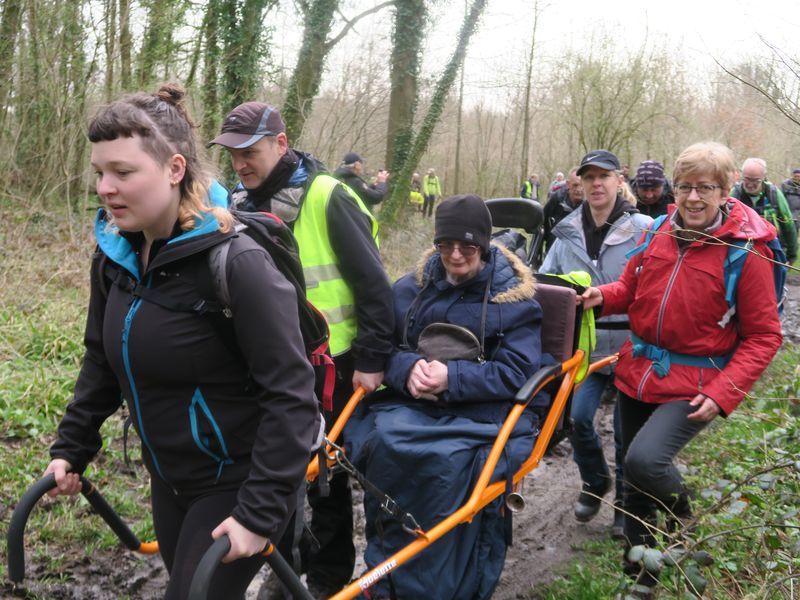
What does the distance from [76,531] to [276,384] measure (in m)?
3.14

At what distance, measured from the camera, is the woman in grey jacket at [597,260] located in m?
5.04

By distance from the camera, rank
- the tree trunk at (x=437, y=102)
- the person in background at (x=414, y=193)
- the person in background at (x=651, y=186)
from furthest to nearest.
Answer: the person in background at (x=414, y=193) → the tree trunk at (x=437, y=102) → the person in background at (x=651, y=186)

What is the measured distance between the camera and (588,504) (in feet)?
17.0

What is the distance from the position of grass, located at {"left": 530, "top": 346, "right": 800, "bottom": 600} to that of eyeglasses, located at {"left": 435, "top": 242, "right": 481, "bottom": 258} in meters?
1.42

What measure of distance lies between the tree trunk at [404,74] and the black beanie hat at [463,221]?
13157mm

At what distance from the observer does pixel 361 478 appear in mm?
3232

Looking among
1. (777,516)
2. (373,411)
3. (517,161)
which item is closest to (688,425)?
(777,516)

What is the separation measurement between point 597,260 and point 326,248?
89.0 inches

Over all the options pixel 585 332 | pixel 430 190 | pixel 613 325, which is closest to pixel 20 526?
pixel 585 332

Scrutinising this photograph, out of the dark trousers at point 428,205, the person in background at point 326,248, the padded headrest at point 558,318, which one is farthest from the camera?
the dark trousers at point 428,205

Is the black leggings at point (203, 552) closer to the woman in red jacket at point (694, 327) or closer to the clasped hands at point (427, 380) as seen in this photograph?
the clasped hands at point (427, 380)

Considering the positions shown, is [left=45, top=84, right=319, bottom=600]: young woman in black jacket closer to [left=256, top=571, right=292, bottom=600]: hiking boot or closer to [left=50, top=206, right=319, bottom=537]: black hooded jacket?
[left=50, top=206, right=319, bottom=537]: black hooded jacket

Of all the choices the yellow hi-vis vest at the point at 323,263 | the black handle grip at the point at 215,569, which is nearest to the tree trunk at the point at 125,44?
the yellow hi-vis vest at the point at 323,263

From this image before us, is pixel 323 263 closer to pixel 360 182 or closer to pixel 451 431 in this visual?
pixel 451 431
